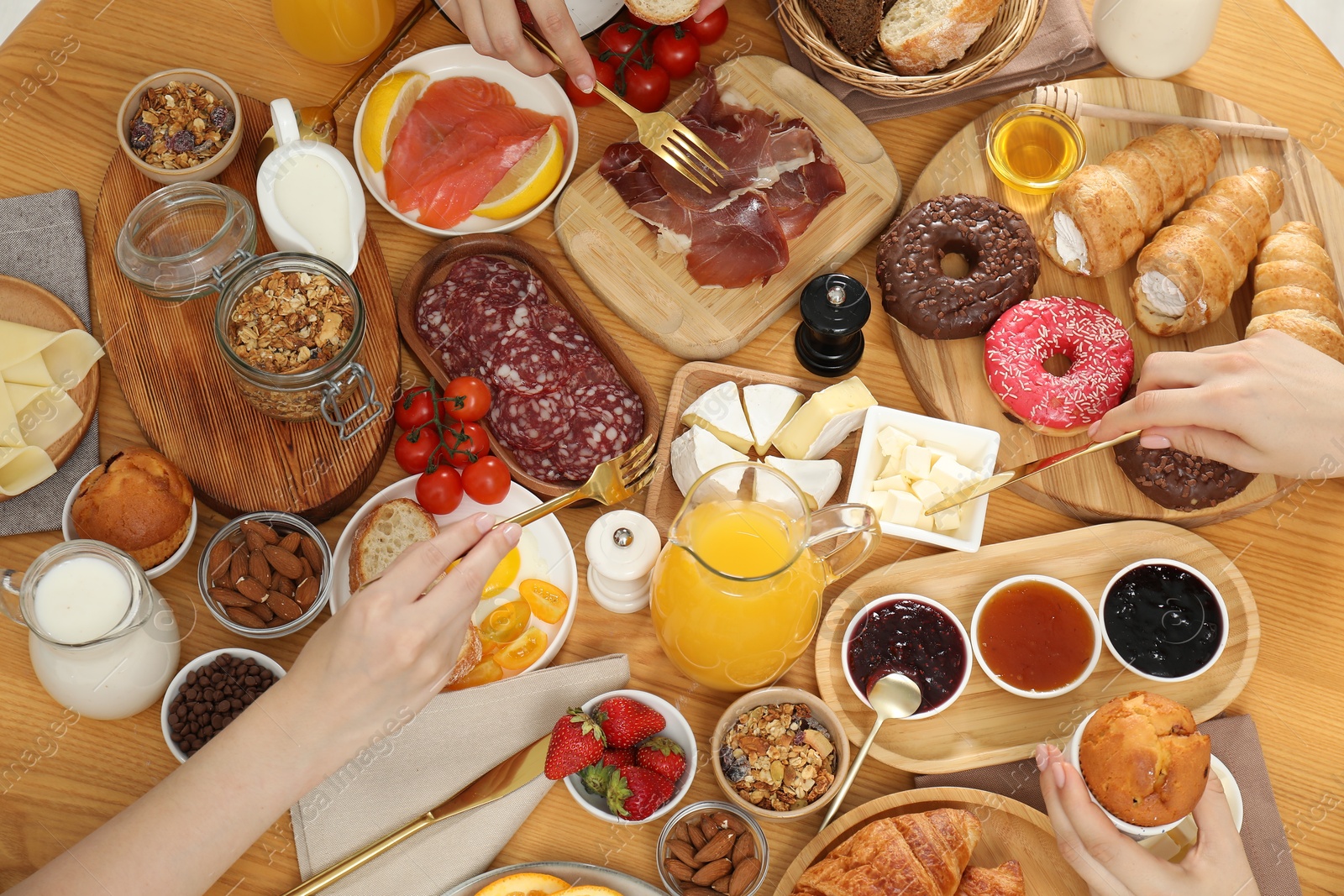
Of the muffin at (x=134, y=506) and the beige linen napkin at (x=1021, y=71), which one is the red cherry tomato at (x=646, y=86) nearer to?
the beige linen napkin at (x=1021, y=71)

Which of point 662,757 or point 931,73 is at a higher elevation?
point 931,73

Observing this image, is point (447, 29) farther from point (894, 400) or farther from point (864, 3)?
point (894, 400)

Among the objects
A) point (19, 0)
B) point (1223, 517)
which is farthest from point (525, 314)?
point (19, 0)

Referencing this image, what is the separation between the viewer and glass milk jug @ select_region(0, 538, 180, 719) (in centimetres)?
146

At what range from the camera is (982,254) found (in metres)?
1.88

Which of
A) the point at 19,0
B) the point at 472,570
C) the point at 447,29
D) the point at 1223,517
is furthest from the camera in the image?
the point at 19,0

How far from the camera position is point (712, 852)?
160 cm

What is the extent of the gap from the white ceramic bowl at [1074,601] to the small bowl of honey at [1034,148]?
30.1 inches

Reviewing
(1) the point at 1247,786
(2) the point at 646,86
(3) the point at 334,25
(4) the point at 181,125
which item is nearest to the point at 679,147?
(2) the point at 646,86

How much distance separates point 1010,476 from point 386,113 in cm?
130

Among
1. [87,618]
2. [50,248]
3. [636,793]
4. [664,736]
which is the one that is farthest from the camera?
[50,248]

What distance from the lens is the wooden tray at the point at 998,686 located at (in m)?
1.75

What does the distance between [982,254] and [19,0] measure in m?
3.04

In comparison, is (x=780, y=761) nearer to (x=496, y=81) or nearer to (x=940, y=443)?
(x=940, y=443)
